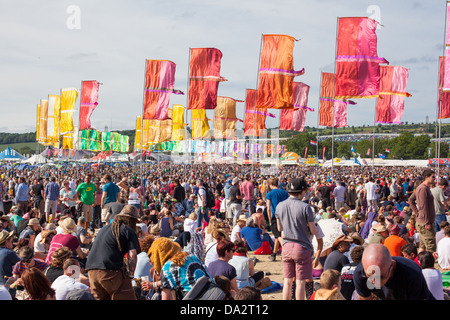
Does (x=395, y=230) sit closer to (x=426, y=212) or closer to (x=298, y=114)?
(x=426, y=212)

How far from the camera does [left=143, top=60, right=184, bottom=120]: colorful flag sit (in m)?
18.2

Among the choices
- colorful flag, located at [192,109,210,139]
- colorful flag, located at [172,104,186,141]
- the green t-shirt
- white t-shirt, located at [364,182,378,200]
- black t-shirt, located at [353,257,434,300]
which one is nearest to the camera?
black t-shirt, located at [353,257,434,300]

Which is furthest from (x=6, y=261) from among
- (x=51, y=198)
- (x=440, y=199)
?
(x=440, y=199)

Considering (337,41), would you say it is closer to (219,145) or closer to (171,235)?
(171,235)

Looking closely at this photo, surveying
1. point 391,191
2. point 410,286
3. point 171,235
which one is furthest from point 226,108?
point 410,286

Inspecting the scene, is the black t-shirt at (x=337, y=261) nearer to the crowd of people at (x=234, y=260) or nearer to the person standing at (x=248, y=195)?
the crowd of people at (x=234, y=260)

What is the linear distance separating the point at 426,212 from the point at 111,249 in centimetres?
579

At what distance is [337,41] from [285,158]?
56922mm

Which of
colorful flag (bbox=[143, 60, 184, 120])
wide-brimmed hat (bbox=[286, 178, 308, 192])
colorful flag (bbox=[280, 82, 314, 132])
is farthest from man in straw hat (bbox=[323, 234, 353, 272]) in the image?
colorful flag (bbox=[280, 82, 314, 132])

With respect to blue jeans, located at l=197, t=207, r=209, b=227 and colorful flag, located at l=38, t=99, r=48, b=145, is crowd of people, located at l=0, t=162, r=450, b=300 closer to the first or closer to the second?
blue jeans, located at l=197, t=207, r=209, b=227

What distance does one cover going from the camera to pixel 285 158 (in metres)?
71.7

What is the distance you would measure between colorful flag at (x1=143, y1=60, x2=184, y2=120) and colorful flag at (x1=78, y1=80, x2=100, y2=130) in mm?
5535

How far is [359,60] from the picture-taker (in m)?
14.9
